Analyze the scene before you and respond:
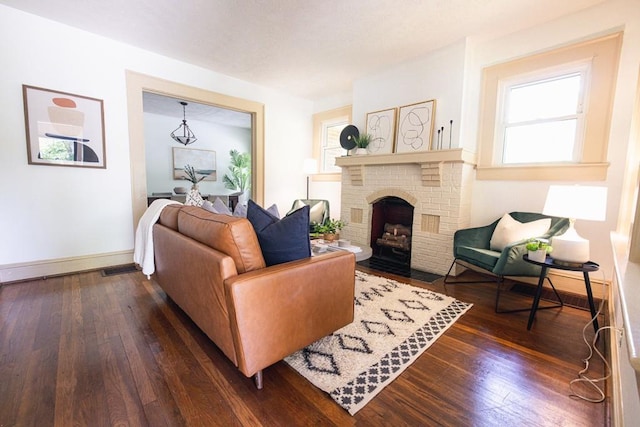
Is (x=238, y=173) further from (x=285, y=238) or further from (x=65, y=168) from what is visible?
(x=285, y=238)

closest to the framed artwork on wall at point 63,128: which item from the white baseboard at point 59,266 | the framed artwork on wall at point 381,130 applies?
the white baseboard at point 59,266

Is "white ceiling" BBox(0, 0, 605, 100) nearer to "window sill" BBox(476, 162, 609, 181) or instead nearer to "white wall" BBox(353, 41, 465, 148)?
"white wall" BBox(353, 41, 465, 148)

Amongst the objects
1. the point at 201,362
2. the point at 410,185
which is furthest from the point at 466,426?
the point at 410,185

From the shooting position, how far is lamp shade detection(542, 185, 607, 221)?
1.91 metres

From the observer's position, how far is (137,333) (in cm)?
190

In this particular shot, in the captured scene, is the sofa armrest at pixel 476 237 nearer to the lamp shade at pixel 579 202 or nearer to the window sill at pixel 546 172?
the window sill at pixel 546 172

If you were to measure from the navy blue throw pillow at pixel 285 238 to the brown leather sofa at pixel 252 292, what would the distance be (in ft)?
0.24

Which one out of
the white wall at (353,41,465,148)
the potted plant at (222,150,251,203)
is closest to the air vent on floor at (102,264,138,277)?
the white wall at (353,41,465,148)

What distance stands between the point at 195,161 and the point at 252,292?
6.66 meters

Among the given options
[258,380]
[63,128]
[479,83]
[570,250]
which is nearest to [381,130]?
[479,83]

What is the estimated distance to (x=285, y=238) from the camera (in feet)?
5.12

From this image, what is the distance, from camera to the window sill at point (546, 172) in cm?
250

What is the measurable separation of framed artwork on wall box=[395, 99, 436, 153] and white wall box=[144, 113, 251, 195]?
544 centimetres

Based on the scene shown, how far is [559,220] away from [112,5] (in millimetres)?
4604
